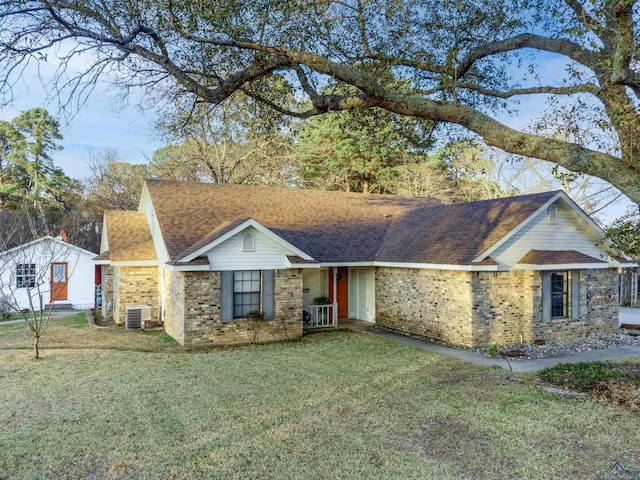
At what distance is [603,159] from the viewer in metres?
6.23

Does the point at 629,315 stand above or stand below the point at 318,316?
below

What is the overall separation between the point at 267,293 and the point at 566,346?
8.56 m

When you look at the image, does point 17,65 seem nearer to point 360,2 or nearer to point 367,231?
point 360,2

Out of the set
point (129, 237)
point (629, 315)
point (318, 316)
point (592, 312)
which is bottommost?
point (629, 315)

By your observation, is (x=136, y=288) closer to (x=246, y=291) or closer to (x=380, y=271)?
(x=246, y=291)

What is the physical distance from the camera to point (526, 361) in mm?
10375

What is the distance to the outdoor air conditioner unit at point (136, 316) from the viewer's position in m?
14.6

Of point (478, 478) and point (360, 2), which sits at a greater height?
point (360, 2)

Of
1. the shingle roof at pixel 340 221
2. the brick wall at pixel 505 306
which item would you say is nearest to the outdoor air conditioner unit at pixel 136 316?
the shingle roof at pixel 340 221

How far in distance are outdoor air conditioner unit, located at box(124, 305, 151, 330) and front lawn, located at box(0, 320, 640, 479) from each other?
4.31 metres

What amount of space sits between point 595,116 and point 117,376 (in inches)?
421

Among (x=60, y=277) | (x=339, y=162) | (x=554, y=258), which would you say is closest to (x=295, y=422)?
(x=554, y=258)

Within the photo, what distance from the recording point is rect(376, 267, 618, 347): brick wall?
39.1ft

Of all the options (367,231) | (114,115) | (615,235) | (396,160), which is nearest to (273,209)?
(367,231)
